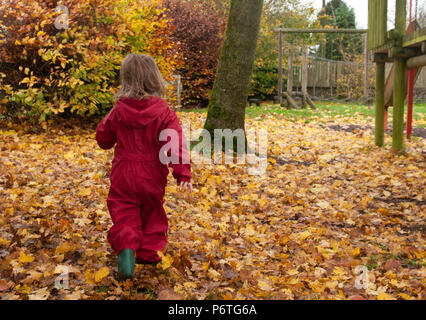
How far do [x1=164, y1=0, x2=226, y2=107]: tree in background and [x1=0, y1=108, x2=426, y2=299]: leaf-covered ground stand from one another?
25.2 feet

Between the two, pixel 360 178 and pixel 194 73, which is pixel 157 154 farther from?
pixel 194 73

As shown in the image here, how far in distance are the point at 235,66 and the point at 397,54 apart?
2377 millimetres

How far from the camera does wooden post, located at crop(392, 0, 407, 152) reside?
22.1 feet

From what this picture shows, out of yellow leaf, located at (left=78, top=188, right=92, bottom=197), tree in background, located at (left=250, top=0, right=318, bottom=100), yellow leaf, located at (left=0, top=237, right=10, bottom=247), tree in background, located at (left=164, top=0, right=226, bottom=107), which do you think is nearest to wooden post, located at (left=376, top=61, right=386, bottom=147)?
yellow leaf, located at (left=78, top=188, right=92, bottom=197)

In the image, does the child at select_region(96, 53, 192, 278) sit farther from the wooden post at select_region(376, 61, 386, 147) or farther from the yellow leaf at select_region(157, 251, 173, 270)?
the wooden post at select_region(376, 61, 386, 147)

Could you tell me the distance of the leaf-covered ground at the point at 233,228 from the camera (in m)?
3.13

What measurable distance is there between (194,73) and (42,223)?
11407 mm

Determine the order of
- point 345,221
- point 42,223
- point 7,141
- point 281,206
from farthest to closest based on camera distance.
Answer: point 7,141 < point 281,206 < point 345,221 < point 42,223

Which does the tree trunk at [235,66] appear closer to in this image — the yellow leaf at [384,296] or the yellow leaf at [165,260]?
the yellow leaf at [165,260]

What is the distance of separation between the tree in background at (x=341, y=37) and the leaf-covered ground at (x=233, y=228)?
18079 millimetres

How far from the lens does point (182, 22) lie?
564 inches

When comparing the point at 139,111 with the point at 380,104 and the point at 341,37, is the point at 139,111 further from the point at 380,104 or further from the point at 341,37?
the point at 341,37

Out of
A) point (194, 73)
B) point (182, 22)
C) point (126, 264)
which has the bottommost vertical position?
point (126, 264)
